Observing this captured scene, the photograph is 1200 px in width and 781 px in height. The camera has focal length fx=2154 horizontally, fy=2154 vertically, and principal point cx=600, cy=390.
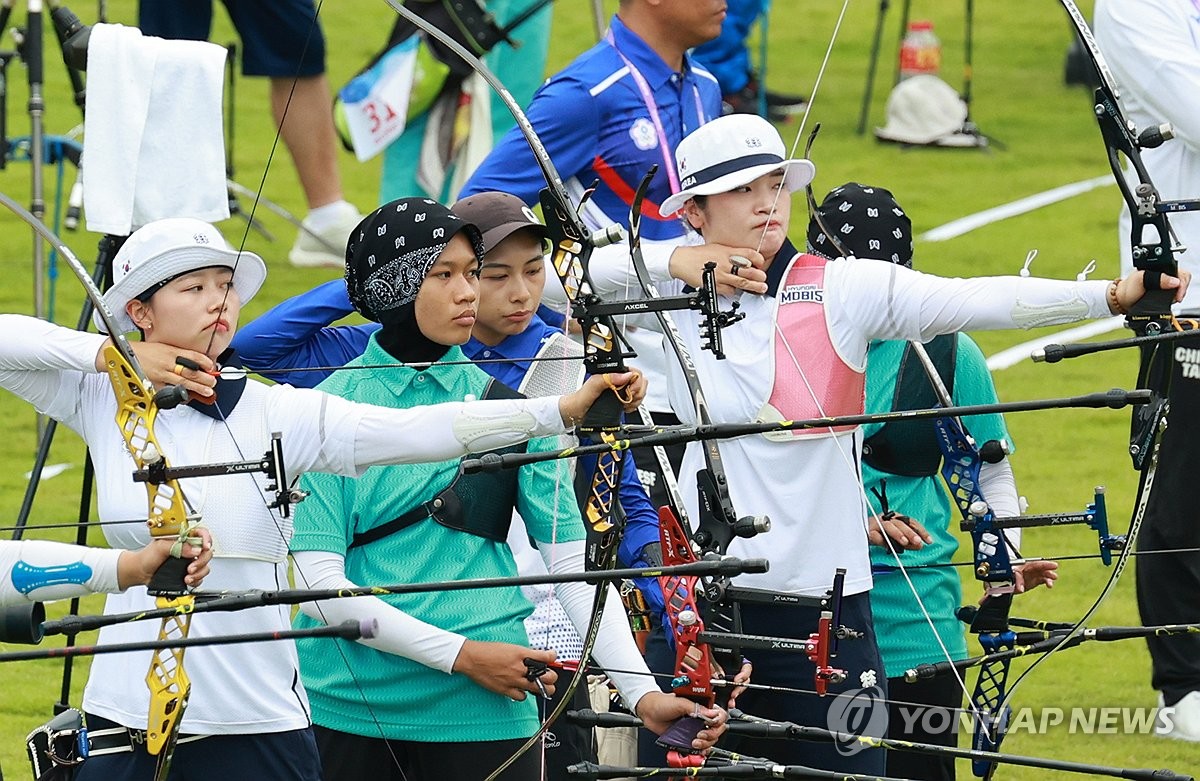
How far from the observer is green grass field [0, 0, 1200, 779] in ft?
17.6

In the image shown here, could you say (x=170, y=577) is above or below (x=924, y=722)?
above

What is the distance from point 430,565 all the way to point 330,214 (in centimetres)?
447

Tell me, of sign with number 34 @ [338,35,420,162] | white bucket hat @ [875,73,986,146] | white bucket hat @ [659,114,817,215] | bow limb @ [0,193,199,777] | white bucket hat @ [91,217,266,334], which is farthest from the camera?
white bucket hat @ [875,73,986,146]

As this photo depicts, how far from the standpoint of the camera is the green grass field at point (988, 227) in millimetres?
5379

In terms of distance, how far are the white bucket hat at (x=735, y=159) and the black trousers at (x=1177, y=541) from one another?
1.42 metres

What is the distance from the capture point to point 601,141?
4.51 meters

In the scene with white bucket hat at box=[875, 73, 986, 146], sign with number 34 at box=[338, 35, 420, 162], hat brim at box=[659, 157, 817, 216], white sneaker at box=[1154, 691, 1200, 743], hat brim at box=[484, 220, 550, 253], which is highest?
white bucket hat at box=[875, 73, 986, 146]

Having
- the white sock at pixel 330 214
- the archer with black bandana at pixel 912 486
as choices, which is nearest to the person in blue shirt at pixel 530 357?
the archer with black bandana at pixel 912 486

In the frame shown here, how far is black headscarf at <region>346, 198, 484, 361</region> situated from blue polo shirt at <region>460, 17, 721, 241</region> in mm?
923

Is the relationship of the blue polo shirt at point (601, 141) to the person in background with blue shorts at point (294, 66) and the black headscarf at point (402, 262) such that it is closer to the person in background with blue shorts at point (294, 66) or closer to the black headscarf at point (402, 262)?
the black headscarf at point (402, 262)

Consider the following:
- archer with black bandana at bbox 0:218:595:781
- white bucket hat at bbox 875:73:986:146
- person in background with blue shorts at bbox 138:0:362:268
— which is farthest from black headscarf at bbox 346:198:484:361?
white bucket hat at bbox 875:73:986:146

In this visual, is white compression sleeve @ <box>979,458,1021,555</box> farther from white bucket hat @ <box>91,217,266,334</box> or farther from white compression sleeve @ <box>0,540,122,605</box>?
white compression sleeve @ <box>0,540,122,605</box>

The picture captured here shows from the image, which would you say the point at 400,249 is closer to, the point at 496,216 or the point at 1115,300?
the point at 496,216

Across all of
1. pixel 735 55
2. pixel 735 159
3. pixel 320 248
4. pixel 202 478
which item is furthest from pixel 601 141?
pixel 735 55
